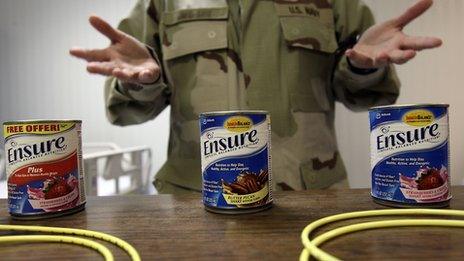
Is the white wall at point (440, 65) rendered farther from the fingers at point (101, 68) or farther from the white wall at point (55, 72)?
the fingers at point (101, 68)

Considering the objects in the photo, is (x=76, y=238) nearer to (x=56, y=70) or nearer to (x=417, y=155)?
(x=417, y=155)

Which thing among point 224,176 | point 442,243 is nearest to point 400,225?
point 442,243

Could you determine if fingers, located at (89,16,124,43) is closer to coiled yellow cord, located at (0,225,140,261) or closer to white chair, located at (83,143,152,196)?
coiled yellow cord, located at (0,225,140,261)

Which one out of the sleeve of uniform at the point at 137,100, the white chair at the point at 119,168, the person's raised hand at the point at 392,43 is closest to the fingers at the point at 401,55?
the person's raised hand at the point at 392,43

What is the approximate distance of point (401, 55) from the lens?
1.96 feet

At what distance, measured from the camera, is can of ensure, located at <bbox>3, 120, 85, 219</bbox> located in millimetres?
451

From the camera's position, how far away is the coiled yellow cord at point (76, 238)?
0.32 meters

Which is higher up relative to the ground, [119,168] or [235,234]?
[235,234]

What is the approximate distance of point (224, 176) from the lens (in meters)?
0.44

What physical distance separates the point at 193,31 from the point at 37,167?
1.64ft

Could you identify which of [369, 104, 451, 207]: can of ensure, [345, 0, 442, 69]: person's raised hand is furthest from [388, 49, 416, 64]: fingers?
[369, 104, 451, 207]: can of ensure

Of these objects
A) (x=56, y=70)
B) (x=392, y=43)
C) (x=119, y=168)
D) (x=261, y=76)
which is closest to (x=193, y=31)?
(x=261, y=76)

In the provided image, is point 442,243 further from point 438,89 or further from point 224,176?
point 438,89

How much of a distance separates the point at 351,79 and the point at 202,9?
35 centimetres
